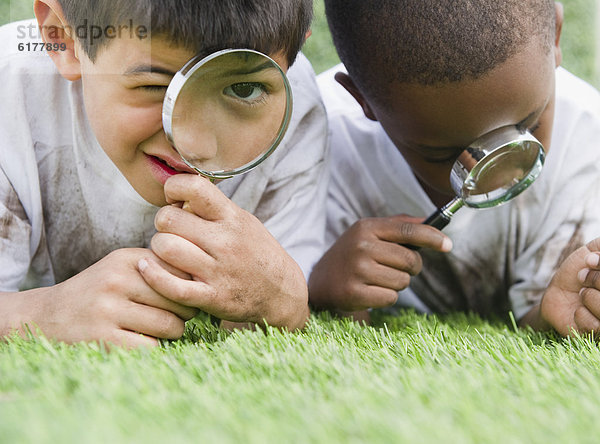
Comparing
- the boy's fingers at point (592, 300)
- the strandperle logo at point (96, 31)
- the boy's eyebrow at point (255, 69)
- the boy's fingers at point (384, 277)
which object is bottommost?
the boy's fingers at point (384, 277)

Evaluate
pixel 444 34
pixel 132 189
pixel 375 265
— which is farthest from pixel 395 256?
pixel 132 189

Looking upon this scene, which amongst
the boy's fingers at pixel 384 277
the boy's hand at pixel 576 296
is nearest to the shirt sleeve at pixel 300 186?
the boy's fingers at pixel 384 277

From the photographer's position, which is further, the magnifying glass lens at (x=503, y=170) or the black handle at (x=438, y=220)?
the black handle at (x=438, y=220)

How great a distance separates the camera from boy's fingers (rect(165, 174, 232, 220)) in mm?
1371

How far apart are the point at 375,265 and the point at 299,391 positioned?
89 cm

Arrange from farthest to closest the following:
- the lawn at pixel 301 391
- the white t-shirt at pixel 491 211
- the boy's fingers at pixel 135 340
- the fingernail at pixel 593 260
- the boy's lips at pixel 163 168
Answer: the white t-shirt at pixel 491 211, the fingernail at pixel 593 260, the boy's lips at pixel 163 168, the boy's fingers at pixel 135 340, the lawn at pixel 301 391

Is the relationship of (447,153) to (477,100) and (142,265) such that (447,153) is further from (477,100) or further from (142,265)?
(142,265)

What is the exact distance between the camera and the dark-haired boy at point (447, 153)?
5.30 feet

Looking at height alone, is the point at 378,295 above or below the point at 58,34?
below

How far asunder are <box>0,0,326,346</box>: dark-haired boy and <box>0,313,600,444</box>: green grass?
4.1 inches

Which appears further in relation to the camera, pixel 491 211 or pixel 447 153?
pixel 491 211

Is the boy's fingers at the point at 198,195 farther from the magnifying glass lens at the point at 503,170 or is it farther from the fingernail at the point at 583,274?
the fingernail at the point at 583,274

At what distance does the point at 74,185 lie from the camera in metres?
1.85

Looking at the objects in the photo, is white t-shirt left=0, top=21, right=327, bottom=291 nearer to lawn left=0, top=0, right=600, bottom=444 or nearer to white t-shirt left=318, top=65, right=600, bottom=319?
white t-shirt left=318, top=65, right=600, bottom=319
